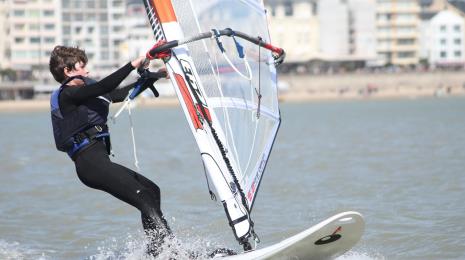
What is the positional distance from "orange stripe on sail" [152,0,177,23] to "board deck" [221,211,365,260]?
4.85ft

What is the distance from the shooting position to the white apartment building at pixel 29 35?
8162 cm

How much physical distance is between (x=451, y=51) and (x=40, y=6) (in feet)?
122

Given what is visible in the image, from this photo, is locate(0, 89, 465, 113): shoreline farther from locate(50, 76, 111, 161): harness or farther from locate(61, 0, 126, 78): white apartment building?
locate(50, 76, 111, 161): harness

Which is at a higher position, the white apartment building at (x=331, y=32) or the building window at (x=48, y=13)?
the building window at (x=48, y=13)

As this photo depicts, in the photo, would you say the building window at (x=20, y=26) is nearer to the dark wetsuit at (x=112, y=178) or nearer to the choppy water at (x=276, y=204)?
the choppy water at (x=276, y=204)

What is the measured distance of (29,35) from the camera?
81.6 meters

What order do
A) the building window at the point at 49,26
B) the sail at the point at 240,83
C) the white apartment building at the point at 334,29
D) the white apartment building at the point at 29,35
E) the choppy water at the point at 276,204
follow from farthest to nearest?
the white apartment building at the point at 334,29, the building window at the point at 49,26, the white apartment building at the point at 29,35, the choppy water at the point at 276,204, the sail at the point at 240,83

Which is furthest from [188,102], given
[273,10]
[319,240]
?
[273,10]

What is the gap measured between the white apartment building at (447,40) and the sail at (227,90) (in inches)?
3358

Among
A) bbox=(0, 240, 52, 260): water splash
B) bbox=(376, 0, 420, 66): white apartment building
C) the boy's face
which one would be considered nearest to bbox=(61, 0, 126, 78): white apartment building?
bbox=(376, 0, 420, 66): white apartment building

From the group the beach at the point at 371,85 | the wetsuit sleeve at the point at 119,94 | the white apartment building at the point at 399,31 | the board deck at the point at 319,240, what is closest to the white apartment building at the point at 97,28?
the beach at the point at 371,85

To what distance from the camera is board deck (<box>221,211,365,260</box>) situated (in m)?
5.71

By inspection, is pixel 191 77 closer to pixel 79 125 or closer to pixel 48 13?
pixel 79 125

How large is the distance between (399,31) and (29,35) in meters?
33.5
